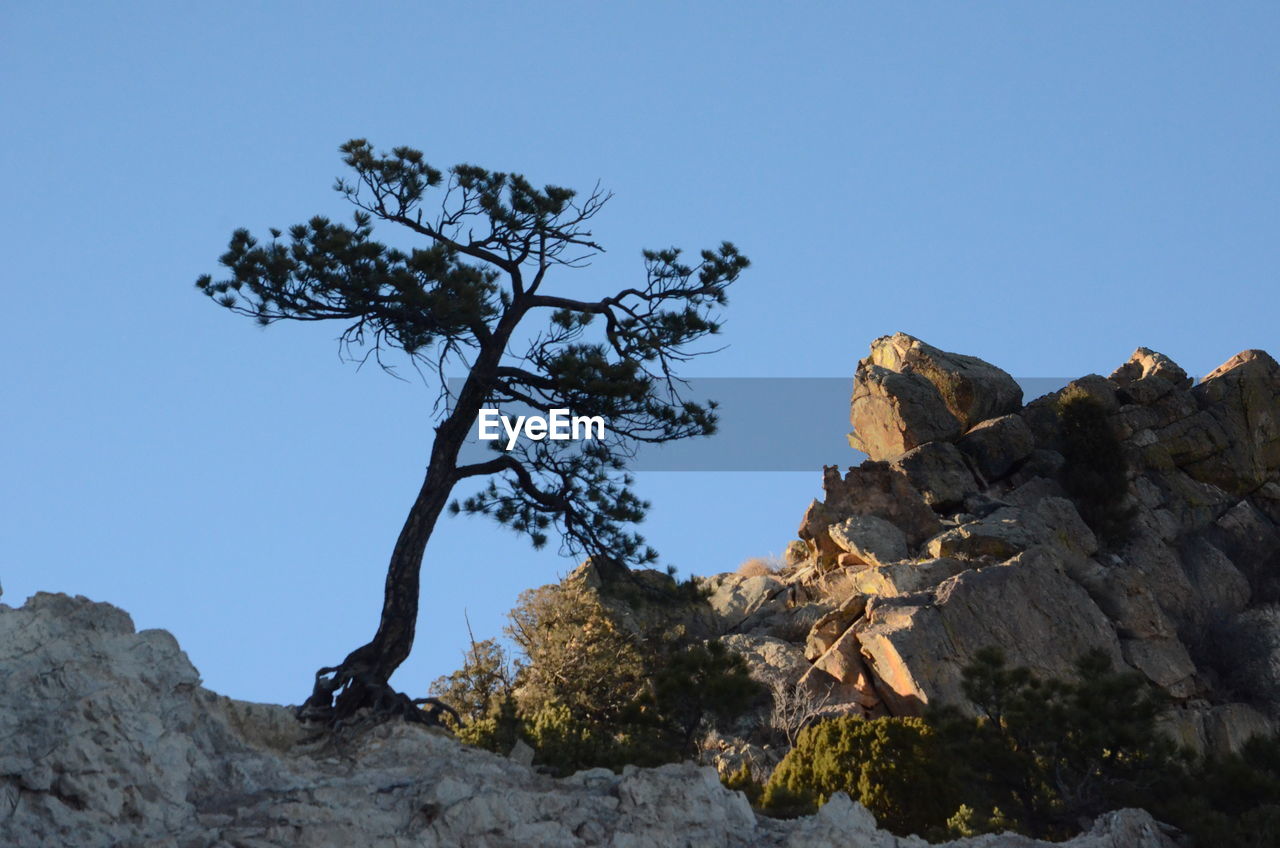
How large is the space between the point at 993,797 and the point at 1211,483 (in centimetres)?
2085

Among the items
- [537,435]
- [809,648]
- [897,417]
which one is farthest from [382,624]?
[897,417]

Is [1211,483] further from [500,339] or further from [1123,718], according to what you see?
[500,339]

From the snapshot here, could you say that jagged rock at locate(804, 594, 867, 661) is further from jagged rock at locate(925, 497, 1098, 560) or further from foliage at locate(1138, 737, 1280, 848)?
foliage at locate(1138, 737, 1280, 848)

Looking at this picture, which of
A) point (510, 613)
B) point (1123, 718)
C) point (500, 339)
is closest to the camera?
point (500, 339)

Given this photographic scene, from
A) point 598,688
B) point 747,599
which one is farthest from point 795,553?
point 598,688

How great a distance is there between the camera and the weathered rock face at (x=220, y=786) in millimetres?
7801

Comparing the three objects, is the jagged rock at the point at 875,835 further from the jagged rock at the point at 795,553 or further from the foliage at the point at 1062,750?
the jagged rock at the point at 795,553

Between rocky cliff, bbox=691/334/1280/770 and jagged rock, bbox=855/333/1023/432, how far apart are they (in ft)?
0.20

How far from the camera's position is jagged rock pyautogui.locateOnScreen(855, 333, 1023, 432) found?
123ft

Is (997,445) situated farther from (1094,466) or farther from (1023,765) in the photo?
(1023,765)

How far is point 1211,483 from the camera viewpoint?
3753 centimetres

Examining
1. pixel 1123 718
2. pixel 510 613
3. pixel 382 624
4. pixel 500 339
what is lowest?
pixel 382 624

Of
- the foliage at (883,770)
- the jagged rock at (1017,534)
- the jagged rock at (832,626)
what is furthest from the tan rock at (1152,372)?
the foliage at (883,770)

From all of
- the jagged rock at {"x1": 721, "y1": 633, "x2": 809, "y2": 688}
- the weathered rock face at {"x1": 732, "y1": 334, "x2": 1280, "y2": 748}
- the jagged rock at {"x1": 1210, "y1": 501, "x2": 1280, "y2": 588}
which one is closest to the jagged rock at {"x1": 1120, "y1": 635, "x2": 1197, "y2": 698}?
the weathered rock face at {"x1": 732, "y1": 334, "x2": 1280, "y2": 748}
